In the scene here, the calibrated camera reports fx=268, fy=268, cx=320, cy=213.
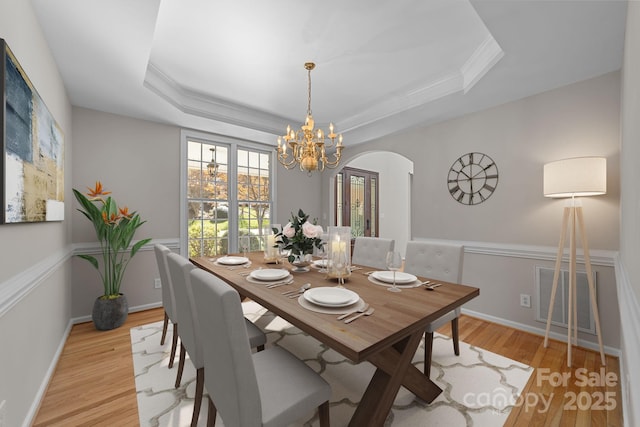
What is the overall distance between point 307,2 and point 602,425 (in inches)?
121

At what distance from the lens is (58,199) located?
206 cm

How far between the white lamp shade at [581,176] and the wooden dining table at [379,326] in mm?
1355

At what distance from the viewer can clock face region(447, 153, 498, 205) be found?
9.70 feet

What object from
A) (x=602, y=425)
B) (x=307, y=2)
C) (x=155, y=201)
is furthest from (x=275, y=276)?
(x=155, y=201)

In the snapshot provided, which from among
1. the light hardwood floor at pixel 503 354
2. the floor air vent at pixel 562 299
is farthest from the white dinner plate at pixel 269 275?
the floor air vent at pixel 562 299

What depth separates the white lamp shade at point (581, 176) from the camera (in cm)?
202

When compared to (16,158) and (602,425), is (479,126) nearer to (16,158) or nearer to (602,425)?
(602,425)

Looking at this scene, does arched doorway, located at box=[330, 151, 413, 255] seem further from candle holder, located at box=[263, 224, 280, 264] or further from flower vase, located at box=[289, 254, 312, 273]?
flower vase, located at box=[289, 254, 312, 273]

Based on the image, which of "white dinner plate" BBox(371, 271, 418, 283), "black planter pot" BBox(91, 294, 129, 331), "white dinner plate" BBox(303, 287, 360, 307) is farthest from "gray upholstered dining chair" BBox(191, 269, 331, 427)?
"black planter pot" BBox(91, 294, 129, 331)

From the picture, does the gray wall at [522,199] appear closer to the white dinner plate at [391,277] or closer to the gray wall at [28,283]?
the white dinner plate at [391,277]

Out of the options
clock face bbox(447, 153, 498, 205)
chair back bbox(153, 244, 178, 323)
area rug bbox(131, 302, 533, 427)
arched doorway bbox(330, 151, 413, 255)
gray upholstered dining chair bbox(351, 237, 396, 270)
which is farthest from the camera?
arched doorway bbox(330, 151, 413, 255)

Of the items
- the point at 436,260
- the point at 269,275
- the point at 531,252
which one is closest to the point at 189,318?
the point at 269,275

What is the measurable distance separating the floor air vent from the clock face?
93 cm

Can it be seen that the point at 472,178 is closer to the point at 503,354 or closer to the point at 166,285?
the point at 503,354
